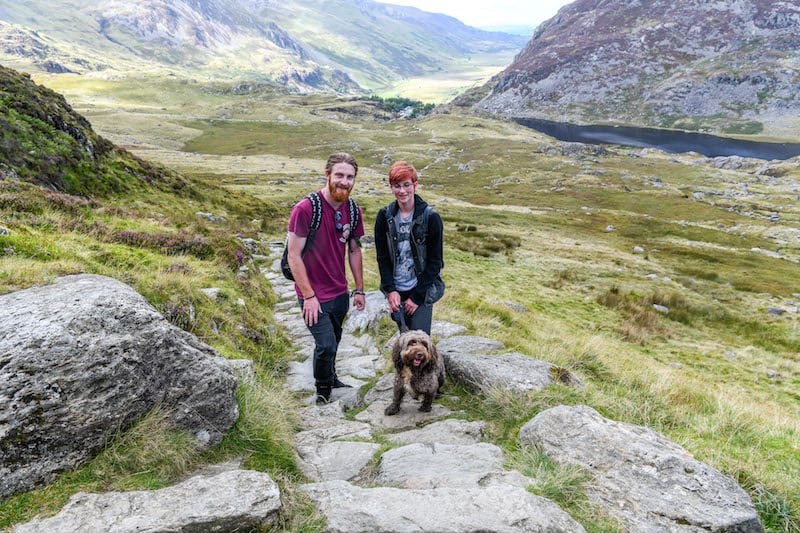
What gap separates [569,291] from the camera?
79.9 feet

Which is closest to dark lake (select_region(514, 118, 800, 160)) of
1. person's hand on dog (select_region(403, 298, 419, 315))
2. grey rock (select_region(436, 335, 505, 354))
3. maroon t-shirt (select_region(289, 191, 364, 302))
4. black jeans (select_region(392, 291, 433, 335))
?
grey rock (select_region(436, 335, 505, 354))

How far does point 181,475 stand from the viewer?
11.8 ft

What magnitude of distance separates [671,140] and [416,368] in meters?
188

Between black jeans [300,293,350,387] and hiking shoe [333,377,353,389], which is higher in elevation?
black jeans [300,293,350,387]

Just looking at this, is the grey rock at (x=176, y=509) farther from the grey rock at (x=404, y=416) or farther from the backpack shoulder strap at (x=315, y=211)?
the backpack shoulder strap at (x=315, y=211)

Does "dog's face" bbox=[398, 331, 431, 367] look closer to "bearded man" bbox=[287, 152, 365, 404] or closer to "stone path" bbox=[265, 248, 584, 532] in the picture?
"stone path" bbox=[265, 248, 584, 532]

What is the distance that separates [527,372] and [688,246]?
42.0 m

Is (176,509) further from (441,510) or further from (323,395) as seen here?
(323,395)

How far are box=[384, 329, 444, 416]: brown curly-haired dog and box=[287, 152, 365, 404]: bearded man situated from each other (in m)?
1.11

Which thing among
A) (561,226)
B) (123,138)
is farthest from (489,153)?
(123,138)

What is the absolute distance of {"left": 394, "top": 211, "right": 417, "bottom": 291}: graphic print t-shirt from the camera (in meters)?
6.40

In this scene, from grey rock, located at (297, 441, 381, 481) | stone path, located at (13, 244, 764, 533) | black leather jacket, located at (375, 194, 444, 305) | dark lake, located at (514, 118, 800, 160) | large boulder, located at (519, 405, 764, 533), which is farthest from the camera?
dark lake, located at (514, 118, 800, 160)

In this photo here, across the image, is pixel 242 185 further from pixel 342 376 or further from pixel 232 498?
pixel 232 498

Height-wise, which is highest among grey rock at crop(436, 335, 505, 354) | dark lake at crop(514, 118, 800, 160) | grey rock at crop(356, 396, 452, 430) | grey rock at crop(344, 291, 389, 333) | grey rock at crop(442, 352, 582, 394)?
dark lake at crop(514, 118, 800, 160)
